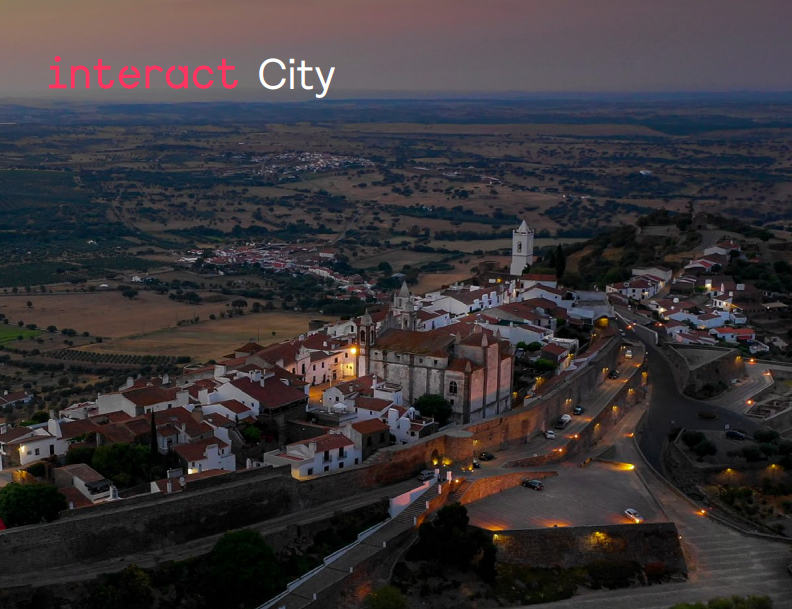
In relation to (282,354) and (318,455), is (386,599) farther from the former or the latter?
(282,354)

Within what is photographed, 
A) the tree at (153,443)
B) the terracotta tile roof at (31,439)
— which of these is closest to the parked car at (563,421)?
the tree at (153,443)

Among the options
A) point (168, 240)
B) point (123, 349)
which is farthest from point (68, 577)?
point (168, 240)

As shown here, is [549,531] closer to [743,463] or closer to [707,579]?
[707,579]

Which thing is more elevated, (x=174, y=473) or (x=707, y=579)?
(x=174, y=473)

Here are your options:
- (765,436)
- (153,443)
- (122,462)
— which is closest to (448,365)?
(153,443)

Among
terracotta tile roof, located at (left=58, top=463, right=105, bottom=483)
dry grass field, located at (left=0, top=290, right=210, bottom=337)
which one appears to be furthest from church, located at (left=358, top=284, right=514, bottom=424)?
dry grass field, located at (left=0, top=290, right=210, bottom=337)

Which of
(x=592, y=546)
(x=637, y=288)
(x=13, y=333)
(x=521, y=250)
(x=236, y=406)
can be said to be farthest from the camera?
(x=13, y=333)
